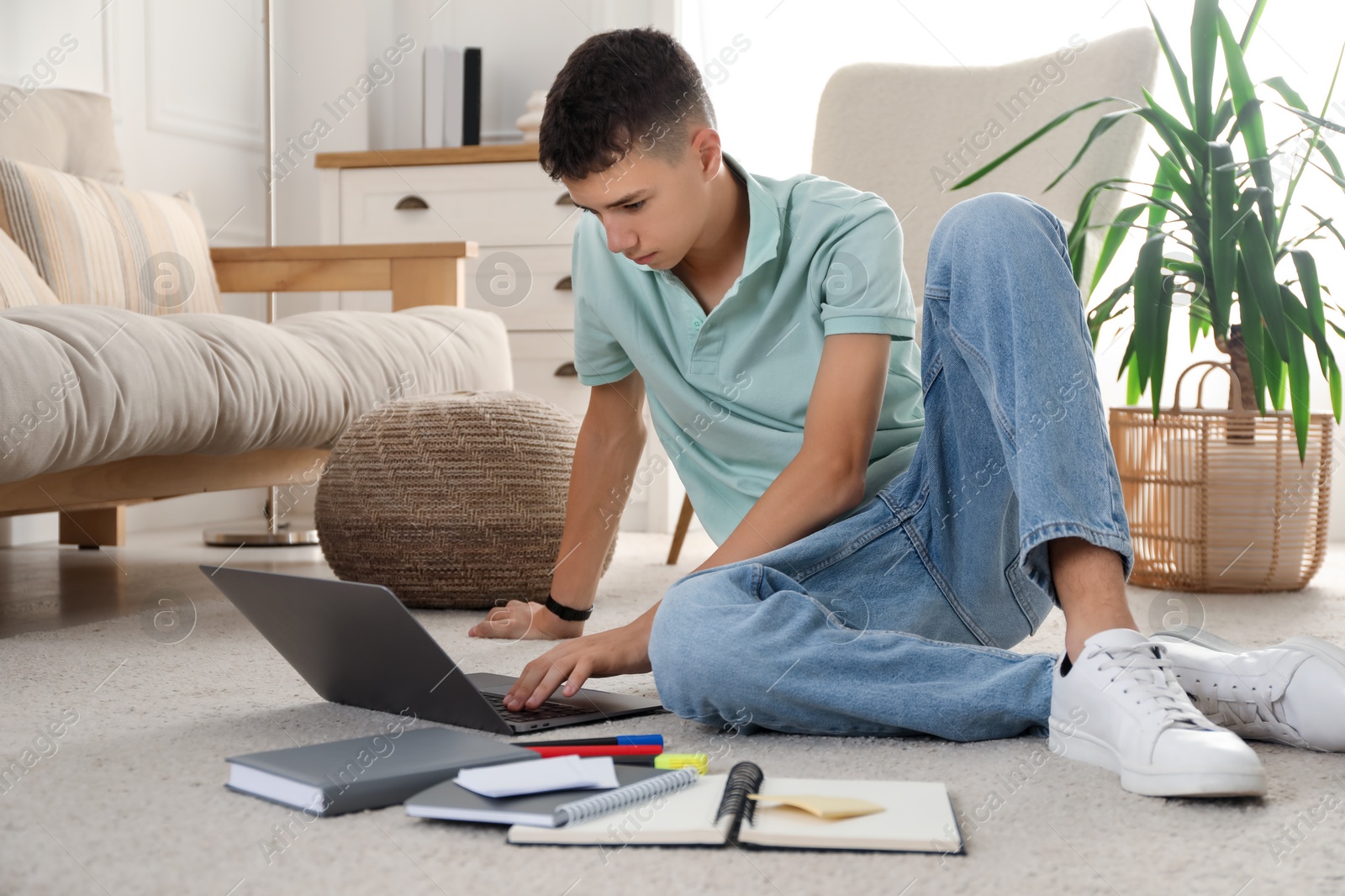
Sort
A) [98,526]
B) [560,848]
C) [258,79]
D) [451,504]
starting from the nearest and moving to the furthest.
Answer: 1. [560,848]
2. [451,504]
3. [98,526]
4. [258,79]

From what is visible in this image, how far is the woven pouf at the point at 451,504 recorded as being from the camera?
165 centimetres

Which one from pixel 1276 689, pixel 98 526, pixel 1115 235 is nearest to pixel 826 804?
pixel 1276 689

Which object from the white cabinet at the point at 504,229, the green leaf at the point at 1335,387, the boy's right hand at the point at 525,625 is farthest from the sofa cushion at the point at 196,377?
the green leaf at the point at 1335,387

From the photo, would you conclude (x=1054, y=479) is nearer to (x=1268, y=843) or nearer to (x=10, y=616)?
(x=1268, y=843)

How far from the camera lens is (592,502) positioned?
120 centimetres

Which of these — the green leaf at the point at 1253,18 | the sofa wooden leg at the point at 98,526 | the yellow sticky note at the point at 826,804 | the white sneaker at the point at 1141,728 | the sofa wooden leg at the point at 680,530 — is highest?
the green leaf at the point at 1253,18

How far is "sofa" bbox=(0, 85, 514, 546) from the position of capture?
1300 mm

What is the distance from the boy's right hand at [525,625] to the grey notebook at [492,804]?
45 cm

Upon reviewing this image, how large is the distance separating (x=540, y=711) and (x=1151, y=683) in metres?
0.45

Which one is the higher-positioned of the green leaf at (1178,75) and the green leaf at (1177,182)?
the green leaf at (1178,75)

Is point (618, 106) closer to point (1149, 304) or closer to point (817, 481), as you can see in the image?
point (817, 481)

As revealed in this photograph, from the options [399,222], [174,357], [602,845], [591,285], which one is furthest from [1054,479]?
[399,222]

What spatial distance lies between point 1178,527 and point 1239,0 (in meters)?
1.20

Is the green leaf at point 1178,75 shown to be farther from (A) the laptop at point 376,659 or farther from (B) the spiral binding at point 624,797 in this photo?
(B) the spiral binding at point 624,797
